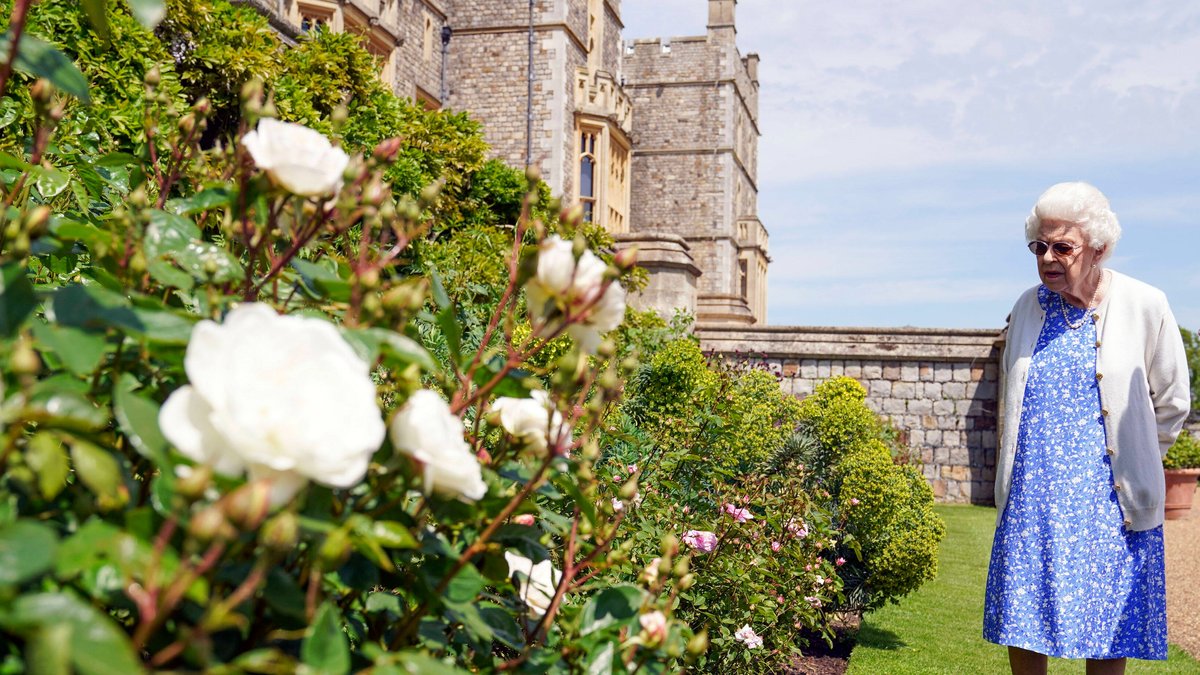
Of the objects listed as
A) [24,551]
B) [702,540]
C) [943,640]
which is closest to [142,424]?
[24,551]

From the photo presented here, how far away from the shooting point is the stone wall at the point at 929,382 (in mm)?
14953

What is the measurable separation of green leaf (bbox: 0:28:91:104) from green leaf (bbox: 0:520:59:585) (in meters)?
0.57

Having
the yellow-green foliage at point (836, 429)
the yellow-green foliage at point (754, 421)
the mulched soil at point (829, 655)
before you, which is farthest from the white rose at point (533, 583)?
the yellow-green foliage at point (836, 429)

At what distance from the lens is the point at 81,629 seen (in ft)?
2.17

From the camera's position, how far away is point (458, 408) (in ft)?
4.03

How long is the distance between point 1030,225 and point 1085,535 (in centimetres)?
104

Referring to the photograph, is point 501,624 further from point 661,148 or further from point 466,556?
point 661,148

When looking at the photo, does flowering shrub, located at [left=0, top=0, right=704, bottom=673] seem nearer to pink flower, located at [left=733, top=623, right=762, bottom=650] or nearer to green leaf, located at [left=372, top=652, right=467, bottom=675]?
green leaf, located at [left=372, top=652, right=467, bottom=675]

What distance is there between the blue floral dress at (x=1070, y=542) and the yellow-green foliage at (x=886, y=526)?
6.92 feet

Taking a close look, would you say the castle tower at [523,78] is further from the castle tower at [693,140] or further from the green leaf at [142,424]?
the green leaf at [142,424]

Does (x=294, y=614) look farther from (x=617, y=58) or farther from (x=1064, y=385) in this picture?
(x=617, y=58)

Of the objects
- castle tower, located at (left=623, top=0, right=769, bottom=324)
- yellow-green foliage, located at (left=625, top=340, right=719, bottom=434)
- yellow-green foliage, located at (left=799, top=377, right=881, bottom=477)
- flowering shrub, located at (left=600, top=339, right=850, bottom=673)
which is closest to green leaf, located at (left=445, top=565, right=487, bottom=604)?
flowering shrub, located at (left=600, top=339, right=850, bottom=673)

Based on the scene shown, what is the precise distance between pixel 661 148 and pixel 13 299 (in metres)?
26.5

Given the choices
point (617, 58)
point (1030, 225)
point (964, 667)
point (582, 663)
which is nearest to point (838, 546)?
point (964, 667)
